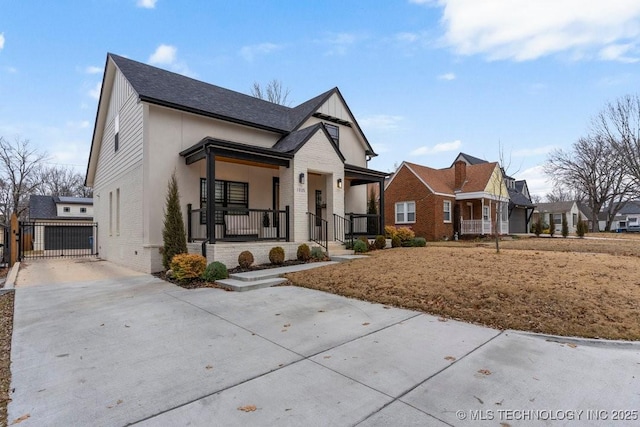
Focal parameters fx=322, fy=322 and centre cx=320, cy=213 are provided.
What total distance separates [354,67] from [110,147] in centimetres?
1172

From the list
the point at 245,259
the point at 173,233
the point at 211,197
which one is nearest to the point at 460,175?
A: the point at 245,259

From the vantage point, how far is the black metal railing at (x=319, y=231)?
11.8 meters

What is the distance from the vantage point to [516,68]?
13375 millimetres

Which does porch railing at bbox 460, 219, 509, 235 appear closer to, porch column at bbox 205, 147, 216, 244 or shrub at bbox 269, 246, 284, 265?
shrub at bbox 269, 246, 284, 265

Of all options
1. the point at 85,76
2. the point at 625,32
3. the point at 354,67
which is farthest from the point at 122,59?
the point at 625,32

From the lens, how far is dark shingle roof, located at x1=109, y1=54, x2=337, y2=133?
35.5 ft

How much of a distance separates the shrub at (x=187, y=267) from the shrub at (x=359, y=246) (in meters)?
5.86

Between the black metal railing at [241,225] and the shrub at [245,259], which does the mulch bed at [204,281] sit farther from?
the black metal railing at [241,225]

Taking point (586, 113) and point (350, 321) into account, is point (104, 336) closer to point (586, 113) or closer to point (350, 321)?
point (350, 321)

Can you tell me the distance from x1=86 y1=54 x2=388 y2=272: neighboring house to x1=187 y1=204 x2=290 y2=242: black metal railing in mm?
35

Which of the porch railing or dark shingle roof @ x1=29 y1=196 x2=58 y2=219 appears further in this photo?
dark shingle roof @ x1=29 y1=196 x2=58 y2=219

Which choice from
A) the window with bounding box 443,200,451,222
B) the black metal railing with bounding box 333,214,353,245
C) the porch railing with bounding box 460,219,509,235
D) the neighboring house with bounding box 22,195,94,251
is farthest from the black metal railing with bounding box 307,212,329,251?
the neighboring house with bounding box 22,195,94,251

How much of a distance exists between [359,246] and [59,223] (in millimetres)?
28431

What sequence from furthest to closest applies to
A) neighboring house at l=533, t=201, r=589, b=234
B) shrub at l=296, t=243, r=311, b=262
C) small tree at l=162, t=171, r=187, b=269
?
A: neighboring house at l=533, t=201, r=589, b=234 < shrub at l=296, t=243, r=311, b=262 < small tree at l=162, t=171, r=187, b=269
